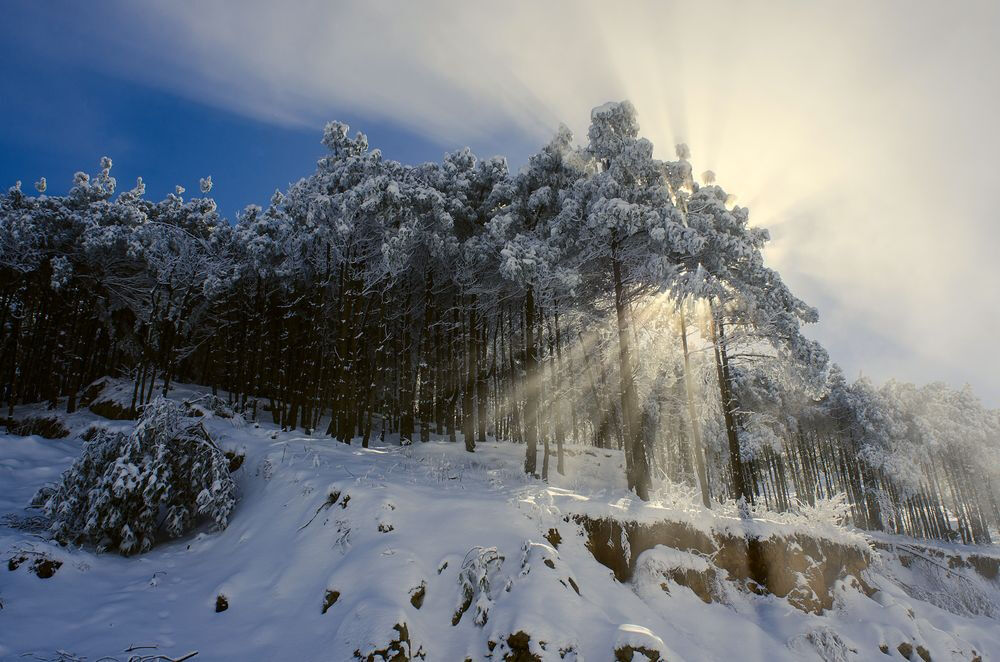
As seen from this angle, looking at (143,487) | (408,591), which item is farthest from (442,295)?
(408,591)

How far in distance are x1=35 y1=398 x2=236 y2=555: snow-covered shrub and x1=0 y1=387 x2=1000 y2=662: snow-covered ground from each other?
0.42 m

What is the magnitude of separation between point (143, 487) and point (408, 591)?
259 inches

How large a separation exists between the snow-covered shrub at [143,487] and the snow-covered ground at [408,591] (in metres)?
0.42

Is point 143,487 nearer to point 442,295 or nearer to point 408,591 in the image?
point 408,591

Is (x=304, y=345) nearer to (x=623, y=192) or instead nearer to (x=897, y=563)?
(x=623, y=192)

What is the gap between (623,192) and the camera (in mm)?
17375

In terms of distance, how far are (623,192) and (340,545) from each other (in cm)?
1450

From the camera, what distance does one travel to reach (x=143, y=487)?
31.5 feet

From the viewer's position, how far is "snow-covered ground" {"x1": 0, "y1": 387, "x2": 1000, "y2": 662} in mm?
5930

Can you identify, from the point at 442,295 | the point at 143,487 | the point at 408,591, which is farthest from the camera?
the point at 442,295

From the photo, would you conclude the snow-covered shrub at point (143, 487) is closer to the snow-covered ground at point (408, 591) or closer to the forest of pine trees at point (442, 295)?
the snow-covered ground at point (408, 591)

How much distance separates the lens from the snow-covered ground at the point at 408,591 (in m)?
5.93

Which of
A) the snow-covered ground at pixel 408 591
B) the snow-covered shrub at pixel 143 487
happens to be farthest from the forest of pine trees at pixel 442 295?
the snow-covered shrub at pixel 143 487

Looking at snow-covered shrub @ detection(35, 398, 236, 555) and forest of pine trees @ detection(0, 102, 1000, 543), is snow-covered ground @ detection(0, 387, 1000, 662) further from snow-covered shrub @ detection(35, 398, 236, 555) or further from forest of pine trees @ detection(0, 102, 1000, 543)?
forest of pine trees @ detection(0, 102, 1000, 543)
